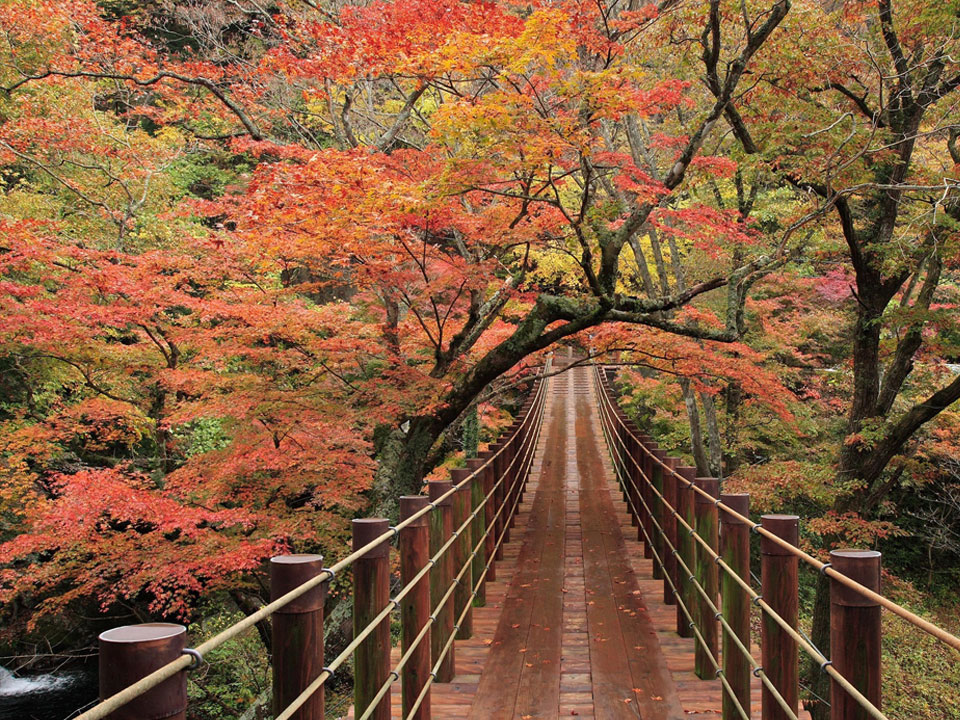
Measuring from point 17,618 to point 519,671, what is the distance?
1019cm

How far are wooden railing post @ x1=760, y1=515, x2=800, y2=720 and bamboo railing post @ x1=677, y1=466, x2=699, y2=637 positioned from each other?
3.83ft

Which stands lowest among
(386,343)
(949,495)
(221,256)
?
(949,495)

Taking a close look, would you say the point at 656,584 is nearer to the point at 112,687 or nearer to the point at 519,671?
the point at 519,671

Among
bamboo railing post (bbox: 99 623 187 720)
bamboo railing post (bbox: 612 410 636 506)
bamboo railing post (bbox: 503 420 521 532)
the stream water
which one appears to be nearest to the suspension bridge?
bamboo railing post (bbox: 99 623 187 720)

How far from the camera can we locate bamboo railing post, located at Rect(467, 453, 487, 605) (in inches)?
181

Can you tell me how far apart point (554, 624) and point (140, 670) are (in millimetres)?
3894

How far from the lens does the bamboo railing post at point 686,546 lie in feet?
12.9

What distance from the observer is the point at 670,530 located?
4855mm

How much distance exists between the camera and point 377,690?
244 cm

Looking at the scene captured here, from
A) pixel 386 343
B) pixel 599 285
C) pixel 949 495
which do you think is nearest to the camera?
pixel 599 285

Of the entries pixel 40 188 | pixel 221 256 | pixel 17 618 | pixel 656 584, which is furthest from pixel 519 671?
pixel 40 188

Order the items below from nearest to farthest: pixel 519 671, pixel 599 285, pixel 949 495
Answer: pixel 519 671
pixel 599 285
pixel 949 495

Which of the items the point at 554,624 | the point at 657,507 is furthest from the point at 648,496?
the point at 554,624

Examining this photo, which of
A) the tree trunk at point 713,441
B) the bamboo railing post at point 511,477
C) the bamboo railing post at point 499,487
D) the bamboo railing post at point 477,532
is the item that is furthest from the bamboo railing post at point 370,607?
the tree trunk at point 713,441
